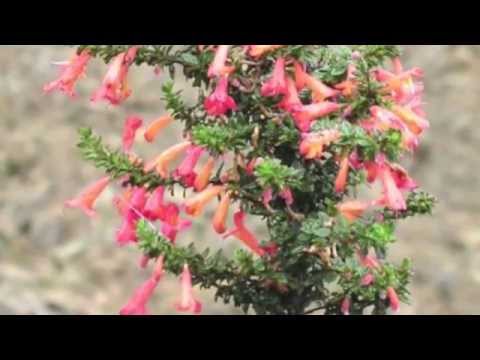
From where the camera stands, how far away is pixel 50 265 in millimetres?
7578

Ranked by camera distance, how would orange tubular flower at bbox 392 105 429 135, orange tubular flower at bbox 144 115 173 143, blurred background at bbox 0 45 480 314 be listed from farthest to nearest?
1. blurred background at bbox 0 45 480 314
2. orange tubular flower at bbox 144 115 173 143
3. orange tubular flower at bbox 392 105 429 135

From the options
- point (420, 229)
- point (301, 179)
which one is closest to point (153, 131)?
point (301, 179)

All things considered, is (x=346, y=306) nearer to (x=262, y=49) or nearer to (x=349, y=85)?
(x=349, y=85)

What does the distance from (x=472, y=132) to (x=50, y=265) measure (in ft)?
8.68

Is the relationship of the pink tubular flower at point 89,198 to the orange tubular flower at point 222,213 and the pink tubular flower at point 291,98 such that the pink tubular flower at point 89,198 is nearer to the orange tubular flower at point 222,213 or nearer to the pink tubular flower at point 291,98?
the orange tubular flower at point 222,213

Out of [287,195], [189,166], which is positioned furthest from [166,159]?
[287,195]

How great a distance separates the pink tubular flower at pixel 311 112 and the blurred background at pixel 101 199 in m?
4.30

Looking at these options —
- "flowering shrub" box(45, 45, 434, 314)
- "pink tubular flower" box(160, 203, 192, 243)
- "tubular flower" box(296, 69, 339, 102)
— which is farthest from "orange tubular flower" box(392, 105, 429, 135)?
"pink tubular flower" box(160, 203, 192, 243)

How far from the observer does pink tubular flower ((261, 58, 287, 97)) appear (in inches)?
105

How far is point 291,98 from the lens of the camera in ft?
8.91

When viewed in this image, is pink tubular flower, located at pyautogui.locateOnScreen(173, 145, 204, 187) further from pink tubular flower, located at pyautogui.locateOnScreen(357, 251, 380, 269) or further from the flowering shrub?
pink tubular flower, located at pyautogui.locateOnScreen(357, 251, 380, 269)

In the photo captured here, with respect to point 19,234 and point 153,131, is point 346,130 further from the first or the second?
point 19,234

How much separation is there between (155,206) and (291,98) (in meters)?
0.38

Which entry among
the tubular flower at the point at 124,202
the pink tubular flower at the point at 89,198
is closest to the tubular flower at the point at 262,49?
the tubular flower at the point at 124,202
